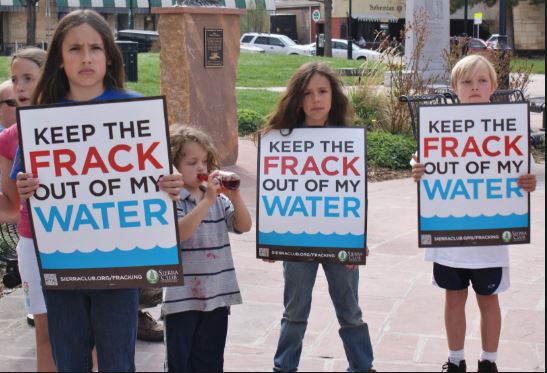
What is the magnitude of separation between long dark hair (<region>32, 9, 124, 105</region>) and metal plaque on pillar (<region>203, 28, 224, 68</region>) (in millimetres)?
7497

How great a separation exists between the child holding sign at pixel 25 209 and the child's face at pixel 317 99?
122 centimetres

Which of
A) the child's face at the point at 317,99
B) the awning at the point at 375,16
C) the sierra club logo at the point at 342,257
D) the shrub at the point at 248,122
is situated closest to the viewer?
the sierra club logo at the point at 342,257

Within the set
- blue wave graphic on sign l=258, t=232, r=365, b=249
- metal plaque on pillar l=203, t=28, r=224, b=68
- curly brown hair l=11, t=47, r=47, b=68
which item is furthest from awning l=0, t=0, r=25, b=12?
blue wave graphic on sign l=258, t=232, r=365, b=249

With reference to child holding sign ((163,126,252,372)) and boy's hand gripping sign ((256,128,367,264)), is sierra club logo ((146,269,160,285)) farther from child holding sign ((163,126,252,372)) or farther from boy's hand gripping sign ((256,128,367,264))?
boy's hand gripping sign ((256,128,367,264))

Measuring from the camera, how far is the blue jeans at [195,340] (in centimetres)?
400

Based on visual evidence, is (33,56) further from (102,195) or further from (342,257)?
(342,257)

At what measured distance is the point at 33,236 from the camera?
3.65 meters

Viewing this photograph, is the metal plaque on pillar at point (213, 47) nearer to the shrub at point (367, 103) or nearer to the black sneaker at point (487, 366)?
the shrub at point (367, 103)

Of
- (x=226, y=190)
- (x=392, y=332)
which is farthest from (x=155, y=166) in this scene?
(x=392, y=332)

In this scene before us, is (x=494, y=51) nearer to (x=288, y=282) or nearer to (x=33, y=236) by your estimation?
(x=288, y=282)

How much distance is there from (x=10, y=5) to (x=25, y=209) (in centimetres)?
4663

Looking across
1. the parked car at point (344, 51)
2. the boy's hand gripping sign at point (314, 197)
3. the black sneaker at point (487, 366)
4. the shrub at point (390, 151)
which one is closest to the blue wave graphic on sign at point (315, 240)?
the boy's hand gripping sign at point (314, 197)

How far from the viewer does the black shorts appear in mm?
4500

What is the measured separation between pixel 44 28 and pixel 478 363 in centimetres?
4929
